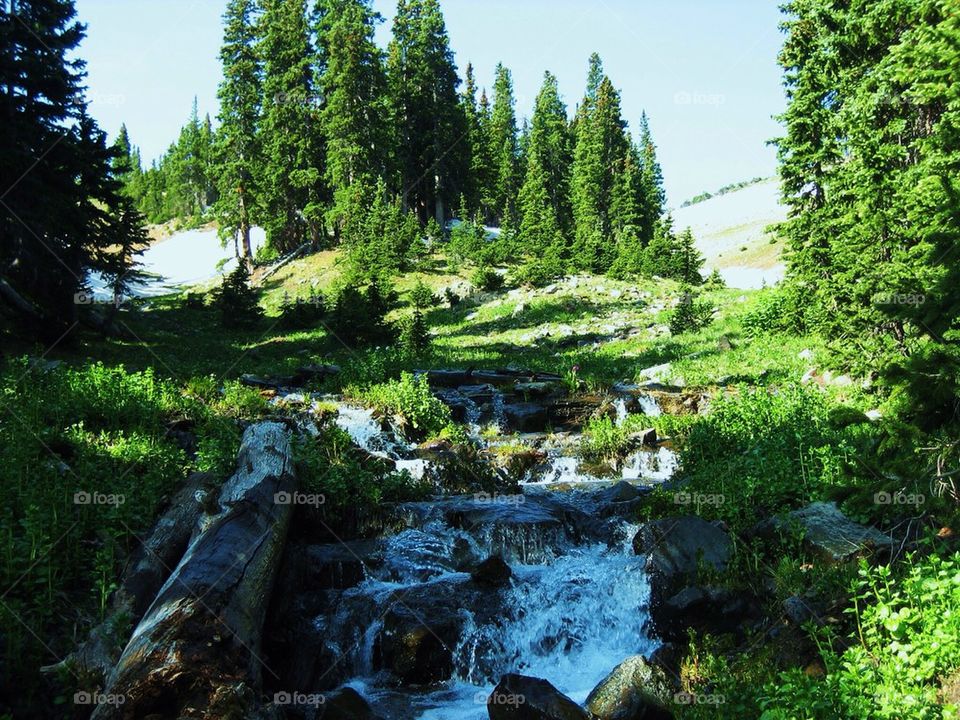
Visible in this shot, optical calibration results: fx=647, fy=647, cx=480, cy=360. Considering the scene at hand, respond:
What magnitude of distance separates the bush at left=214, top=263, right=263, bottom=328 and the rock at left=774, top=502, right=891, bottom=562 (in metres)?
28.3

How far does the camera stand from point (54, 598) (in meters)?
6.59

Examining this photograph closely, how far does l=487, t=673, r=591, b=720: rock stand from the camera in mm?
5938

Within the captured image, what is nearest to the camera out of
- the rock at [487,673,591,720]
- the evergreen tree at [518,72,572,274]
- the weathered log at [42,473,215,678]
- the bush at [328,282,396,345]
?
the weathered log at [42,473,215,678]

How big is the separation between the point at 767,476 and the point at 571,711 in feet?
17.0

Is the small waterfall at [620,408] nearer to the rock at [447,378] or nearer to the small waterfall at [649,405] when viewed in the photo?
the small waterfall at [649,405]

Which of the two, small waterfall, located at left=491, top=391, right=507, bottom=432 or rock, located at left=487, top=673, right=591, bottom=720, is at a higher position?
small waterfall, located at left=491, top=391, right=507, bottom=432

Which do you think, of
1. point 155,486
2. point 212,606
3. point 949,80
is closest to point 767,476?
point 949,80

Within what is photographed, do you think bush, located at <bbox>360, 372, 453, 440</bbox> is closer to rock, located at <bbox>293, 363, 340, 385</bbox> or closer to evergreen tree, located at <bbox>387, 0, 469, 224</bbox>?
rock, located at <bbox>293, 363, 340, 385</bbox>

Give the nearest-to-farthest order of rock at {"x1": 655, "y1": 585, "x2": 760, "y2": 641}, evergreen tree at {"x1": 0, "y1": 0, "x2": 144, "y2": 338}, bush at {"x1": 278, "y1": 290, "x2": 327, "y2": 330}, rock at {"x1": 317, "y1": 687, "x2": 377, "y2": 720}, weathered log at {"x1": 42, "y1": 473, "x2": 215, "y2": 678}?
weathered log at {"x1": 42, "y1": 473, "x2": 215, "y2": 678} < rock at {"x1": 317, "y1": 687, "x2": 377, "y2": 720} < rock at {"x1": 655, "y1": 585, "x2": 760, "y2": 641} < evergreen tree at {"x1": 0, "y1": 0, "x2": 144, "y2": 338} < bush at {"x1": 278, "y1": 290, "x2": 327, "y2": 330}

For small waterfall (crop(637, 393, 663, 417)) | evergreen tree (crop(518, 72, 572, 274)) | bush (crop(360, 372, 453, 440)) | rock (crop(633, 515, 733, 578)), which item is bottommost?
rock (crop(633, 515, 733, 578))

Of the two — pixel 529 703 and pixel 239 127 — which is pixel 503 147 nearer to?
pixel 239 127

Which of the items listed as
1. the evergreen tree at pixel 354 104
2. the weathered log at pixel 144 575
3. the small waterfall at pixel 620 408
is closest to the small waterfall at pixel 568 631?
the weathered log at pixel 144 575

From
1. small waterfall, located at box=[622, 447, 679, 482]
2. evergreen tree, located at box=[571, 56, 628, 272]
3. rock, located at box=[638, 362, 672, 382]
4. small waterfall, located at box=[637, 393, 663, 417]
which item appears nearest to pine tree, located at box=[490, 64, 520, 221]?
evergreen tree, located at box=[571, 56, 628, 272]

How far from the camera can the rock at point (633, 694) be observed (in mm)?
6172
